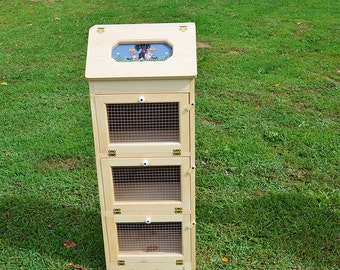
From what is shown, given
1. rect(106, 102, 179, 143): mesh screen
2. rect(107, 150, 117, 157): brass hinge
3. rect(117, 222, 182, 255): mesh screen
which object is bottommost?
rect(117, 222, 182, 255): mesh screen

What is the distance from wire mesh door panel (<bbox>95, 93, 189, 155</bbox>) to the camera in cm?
279

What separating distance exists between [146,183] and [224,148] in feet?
6.17

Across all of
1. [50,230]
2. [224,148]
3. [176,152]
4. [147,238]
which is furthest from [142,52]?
[224,148]

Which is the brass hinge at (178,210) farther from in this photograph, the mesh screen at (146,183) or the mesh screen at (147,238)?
the mesh screen at (147,238)

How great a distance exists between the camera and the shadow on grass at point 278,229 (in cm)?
352

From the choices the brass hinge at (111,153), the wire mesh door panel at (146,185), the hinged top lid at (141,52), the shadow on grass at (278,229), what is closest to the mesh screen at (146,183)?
the wire mesh door panel at (146,185)

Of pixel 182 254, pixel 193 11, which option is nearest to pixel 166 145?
pixel 182 254

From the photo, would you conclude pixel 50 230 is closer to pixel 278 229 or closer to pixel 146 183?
pixel 146 183

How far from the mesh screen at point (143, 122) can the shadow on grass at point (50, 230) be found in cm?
109

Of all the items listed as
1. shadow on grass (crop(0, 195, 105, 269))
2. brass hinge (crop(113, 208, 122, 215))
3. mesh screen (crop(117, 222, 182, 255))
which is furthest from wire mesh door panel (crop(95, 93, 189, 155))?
shadow on grass (crop(0, 195, 105, 269))

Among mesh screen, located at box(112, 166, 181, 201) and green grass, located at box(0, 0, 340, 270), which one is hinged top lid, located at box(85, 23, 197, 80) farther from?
green grass, located at box(0, 0, 340, 270)

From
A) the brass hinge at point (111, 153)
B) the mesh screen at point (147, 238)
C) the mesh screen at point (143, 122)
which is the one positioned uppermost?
the mesh screen at point (143, 122)

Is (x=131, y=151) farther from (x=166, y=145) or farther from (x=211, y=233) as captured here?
(x=211, y=233)

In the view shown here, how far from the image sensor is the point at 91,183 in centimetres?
443
